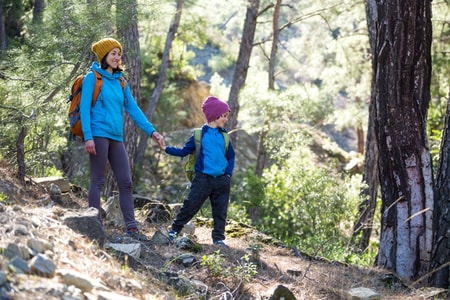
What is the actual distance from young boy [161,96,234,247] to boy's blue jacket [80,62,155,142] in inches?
26.1

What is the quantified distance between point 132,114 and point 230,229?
2.26 metres

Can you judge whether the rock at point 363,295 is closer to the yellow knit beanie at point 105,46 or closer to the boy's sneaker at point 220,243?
the boy's sneaker at point 220,243

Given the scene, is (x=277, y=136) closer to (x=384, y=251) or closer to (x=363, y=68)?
(x=363, y=68)

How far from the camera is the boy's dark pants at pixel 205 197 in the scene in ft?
19.6

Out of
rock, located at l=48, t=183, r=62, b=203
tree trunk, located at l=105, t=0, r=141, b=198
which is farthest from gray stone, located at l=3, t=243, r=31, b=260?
tree trunk, located at l=105, t=0, r=141, b=198

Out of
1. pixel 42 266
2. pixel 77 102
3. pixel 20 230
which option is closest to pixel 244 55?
pixel 77 102

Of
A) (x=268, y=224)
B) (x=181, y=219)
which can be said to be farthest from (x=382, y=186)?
(x=268, y=224)

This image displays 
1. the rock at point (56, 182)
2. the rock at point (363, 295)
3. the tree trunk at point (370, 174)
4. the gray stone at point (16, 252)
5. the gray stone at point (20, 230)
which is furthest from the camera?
the tree trunk at point (370, 174)

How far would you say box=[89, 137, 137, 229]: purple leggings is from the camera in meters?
5.38

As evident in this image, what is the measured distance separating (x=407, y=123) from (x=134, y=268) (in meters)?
2.93

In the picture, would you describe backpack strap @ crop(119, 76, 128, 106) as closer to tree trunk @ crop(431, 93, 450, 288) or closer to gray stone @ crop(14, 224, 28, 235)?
gray stone @ crop(14, 224, 28, 235)

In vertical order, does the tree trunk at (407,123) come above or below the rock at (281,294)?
above

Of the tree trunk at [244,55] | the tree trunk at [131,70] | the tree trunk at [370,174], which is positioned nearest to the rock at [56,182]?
the tree trunk at [131,70]

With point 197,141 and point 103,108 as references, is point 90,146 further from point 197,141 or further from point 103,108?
point 197,141
